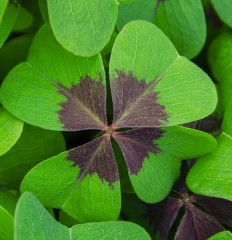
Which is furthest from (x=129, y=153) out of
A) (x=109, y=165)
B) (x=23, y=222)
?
(x=23, y=222)

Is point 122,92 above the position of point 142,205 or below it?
above

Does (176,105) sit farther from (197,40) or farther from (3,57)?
(3,57)

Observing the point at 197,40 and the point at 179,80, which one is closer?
the point at 179,80

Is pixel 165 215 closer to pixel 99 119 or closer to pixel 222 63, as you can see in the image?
pixel 99 119

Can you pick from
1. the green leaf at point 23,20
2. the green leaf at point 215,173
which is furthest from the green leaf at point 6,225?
the green leaf at point 23,20

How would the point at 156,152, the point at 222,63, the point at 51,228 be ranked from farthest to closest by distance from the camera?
the point at 222,63 < the point at 156,152 < the point at 51,228

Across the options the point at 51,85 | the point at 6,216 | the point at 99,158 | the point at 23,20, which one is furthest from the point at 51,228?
the point at 23,20
